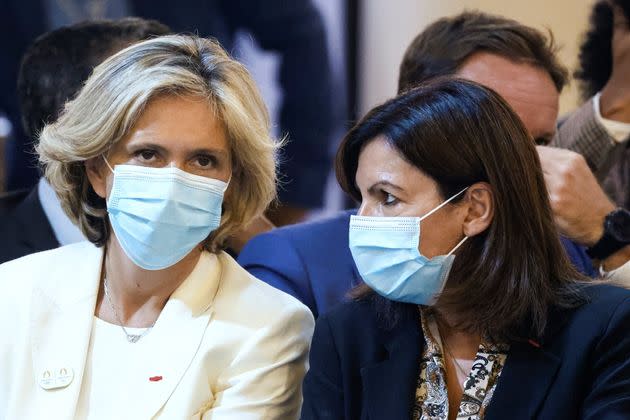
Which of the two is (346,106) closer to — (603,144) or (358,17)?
(358,17)


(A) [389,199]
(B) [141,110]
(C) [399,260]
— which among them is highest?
(B) [141,110]

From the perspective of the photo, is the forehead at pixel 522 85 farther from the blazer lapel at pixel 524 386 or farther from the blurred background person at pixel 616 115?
the blazer lapel at pixel 524 386

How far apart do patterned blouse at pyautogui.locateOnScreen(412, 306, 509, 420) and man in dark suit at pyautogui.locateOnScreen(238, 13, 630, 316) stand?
509 mm

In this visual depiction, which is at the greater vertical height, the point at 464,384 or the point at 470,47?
the point at 470,47

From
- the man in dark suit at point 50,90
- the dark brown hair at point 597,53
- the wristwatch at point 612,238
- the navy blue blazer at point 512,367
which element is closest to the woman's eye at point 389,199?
the navy blue blazer at point 512,367

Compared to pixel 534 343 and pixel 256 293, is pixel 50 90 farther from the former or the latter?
pixel 534 343

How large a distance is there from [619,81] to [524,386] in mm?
1746

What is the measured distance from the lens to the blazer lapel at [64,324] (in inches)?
101

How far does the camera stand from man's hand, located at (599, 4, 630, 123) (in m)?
3.69

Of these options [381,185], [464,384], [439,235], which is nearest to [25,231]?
[381,185]

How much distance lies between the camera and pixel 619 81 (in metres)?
3.74

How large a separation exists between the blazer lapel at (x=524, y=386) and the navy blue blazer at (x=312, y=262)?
2.14 feet

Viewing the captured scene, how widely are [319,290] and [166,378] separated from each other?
568mm

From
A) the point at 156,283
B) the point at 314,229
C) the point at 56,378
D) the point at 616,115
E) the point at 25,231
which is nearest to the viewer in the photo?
the point at 56,378
